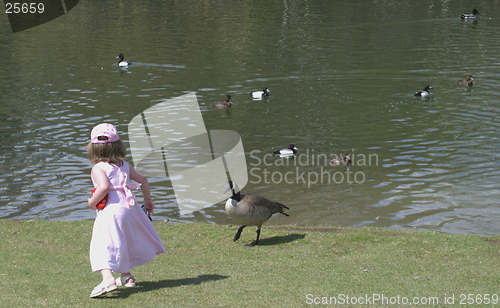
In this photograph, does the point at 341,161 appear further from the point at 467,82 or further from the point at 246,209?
the point at 467,82

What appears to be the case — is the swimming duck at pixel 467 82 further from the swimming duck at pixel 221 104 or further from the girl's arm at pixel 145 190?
the girl's arm at pixel 145 190

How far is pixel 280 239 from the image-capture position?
368 inches

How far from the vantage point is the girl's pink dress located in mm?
5961

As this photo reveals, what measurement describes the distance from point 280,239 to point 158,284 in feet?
10.8

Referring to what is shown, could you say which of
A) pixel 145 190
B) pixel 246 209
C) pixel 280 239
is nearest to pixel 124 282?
pixel 145 190

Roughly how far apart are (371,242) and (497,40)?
32.2 meters

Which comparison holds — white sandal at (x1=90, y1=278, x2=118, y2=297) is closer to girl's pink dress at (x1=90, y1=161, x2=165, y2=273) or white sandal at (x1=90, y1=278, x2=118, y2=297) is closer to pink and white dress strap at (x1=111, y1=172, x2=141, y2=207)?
girl's pink dress at (x1=90, y1=161, x2=165, y2=273)

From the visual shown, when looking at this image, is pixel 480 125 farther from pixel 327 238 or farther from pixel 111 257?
pixel 111 257

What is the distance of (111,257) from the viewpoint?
5.96 metres

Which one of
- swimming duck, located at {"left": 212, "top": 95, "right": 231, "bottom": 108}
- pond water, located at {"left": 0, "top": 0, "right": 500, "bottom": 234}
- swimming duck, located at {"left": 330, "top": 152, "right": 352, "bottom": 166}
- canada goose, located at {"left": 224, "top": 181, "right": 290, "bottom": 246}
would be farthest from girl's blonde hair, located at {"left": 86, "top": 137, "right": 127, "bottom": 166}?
swimming duck, located at {"left": 212, "top": 95, "right": 231, "bottom": 108}

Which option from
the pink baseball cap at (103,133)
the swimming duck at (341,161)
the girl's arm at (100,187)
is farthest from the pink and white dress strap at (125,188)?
the swimming duck at (341,161)

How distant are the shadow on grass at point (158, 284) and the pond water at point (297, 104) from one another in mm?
5119

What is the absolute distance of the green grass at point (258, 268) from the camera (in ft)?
19.9

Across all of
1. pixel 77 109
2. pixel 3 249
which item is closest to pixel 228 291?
pixel 3 249
